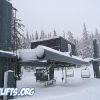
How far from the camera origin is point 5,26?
653 inches

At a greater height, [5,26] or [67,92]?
[5,26]

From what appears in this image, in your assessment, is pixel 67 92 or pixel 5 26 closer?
pixel 5 26

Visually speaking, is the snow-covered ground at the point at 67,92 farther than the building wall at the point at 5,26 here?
No

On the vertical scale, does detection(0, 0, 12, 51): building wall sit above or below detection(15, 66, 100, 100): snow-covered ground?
above

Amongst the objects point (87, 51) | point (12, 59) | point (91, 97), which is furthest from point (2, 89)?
point (87, 51)

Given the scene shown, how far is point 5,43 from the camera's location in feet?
52.6

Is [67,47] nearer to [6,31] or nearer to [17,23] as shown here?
[17,23]

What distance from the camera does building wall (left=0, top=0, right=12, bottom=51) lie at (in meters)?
16.1

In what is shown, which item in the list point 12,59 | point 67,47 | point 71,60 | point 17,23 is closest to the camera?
point 12,59

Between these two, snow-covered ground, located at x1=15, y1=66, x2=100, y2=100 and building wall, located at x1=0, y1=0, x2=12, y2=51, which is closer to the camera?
snow-covered ground, located at x1=15, y1=66, x2=100, y2=100

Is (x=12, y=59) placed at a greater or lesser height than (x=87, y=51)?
lesser

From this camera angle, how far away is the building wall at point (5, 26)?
1606cm

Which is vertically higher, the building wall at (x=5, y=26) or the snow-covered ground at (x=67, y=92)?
the building wall at (x=5, y=26)

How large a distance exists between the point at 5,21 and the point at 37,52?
→ 354cm
